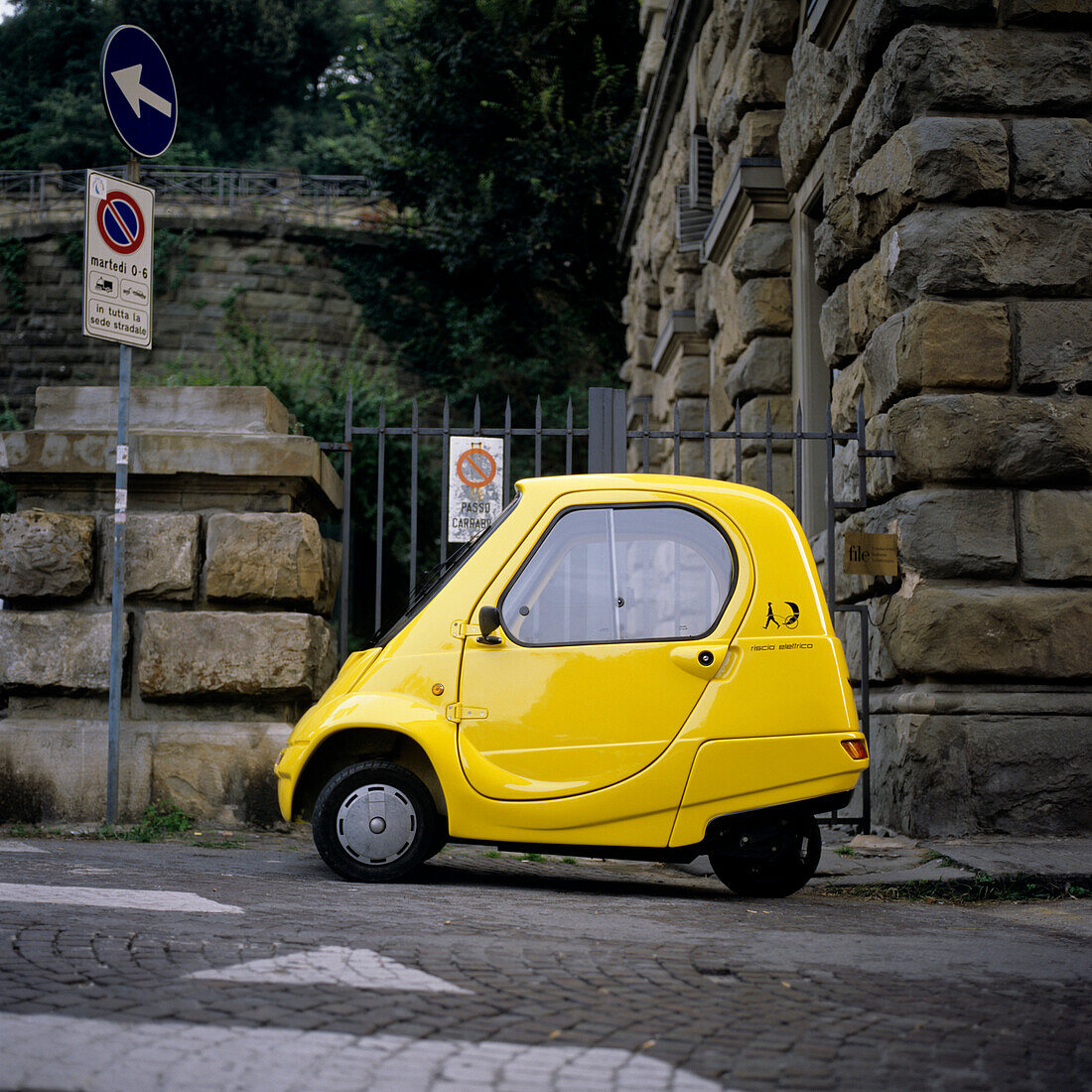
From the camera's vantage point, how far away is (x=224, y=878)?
4578 millimetres

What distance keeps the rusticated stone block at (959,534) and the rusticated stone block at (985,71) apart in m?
1.89

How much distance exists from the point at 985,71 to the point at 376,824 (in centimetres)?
454

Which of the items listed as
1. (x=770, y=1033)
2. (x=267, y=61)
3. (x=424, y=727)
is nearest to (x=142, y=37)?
(x=424, y=727)

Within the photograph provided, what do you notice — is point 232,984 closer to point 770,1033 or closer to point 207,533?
point 770,1033

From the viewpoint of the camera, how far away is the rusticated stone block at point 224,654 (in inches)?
247

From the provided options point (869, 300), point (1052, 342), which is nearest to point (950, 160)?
point (869, 300)

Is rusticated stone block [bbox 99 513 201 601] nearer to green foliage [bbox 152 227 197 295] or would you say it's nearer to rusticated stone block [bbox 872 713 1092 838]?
rusticated stone block [bbox 872 713 1092 838]

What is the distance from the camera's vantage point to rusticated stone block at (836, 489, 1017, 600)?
5.79 metres

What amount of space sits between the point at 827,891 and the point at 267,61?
1491 inches

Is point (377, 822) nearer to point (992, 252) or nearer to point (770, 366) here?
point (992, 252)

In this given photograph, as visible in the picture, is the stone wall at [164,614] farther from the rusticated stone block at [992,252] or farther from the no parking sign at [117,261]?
the rusticated stone block at [992,252]

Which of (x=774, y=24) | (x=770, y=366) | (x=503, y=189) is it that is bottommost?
(x=770, y=366)

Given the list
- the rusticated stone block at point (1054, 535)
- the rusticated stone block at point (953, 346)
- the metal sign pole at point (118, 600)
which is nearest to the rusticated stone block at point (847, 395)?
the rusticated stone block at point (953, 346)

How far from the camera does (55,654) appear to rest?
6293 millimetres
